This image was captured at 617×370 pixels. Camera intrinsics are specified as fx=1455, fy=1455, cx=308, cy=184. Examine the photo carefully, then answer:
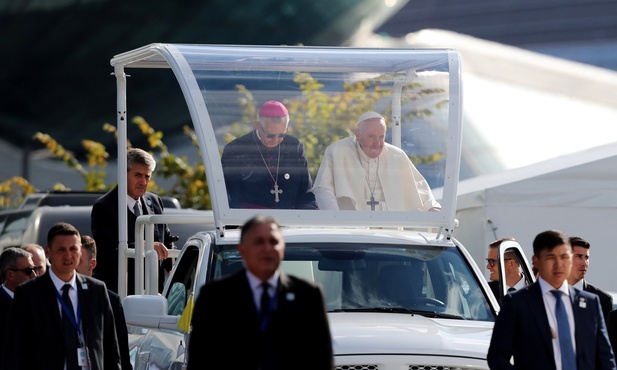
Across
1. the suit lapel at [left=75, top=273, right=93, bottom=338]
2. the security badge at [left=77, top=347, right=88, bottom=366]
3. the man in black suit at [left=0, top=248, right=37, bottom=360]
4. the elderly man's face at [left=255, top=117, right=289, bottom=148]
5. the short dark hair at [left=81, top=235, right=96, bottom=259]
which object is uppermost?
the elderly man's face at [left=255, top=117, right=289, bottom=148]

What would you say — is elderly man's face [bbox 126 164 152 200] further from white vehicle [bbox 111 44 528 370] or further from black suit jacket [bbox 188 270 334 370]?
black suit jacket [bbox 188 270 334 370]

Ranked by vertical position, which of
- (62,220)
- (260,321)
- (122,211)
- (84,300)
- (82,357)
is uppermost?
(62,220)

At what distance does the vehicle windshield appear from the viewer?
8883mm

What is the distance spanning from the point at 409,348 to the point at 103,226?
13.8 ft

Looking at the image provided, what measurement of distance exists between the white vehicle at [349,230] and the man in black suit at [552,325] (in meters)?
0.55

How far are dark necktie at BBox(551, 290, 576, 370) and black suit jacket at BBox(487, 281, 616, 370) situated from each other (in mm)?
35

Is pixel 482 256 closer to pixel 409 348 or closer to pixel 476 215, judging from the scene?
pixel 476 215

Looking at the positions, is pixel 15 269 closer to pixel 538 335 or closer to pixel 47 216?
pixel 538 335

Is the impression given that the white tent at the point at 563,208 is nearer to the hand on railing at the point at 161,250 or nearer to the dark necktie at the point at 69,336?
the hand on railing at the point at 161,250

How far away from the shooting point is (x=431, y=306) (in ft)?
29.3

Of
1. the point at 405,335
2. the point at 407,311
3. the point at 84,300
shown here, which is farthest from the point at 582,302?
the point at 84,300

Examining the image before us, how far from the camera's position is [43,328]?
779 cm

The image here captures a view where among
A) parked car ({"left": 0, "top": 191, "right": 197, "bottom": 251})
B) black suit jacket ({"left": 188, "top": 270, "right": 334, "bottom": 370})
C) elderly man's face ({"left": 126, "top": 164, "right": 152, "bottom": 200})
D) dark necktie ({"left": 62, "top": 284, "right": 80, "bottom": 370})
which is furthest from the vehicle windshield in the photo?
parked car ({"left": 0, "top": 191, "right": 197, "bottom": 251})

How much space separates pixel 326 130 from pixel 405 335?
254cm
